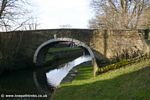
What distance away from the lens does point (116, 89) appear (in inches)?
481

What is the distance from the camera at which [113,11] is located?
3519 centimetres

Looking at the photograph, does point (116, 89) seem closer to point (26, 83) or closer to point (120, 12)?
point (26, 83)

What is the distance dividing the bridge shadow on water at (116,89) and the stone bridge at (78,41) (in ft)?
50.8

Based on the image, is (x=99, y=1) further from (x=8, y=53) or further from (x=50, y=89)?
(x=50, y=89)

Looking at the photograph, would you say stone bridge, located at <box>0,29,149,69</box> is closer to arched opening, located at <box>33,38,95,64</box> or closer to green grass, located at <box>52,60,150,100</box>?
arched opening, located at <box>33,38,95,64</box>

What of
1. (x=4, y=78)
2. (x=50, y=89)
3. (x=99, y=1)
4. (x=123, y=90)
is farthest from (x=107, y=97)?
(x=99, y=1)

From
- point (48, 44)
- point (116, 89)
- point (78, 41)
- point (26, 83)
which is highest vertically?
point (78, 41)

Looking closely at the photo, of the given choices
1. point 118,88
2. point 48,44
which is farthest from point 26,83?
point 48,44

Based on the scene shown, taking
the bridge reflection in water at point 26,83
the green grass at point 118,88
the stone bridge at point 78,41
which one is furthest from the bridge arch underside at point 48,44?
the green grass at point 118,88

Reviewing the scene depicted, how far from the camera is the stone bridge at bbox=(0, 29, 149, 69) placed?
2971cm

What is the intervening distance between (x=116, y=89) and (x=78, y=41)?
19.5 m

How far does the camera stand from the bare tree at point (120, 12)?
32.9m

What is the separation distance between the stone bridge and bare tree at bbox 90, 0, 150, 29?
10.1ft

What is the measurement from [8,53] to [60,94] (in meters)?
15.0
